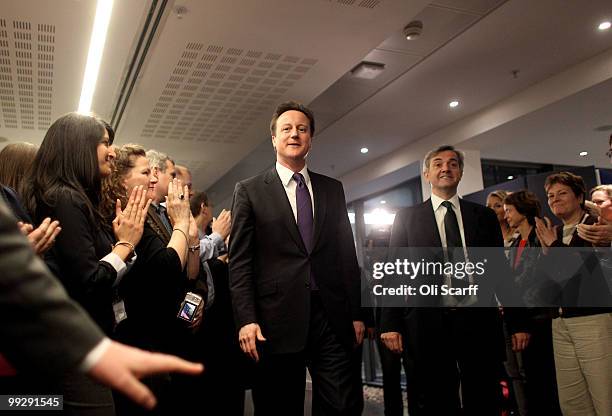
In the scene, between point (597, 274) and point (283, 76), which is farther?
point (283, 76)

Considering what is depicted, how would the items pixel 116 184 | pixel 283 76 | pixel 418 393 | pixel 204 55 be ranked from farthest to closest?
pixel 283 76 < pixel 204 55 < pixel 418 393 < pixel 116 184

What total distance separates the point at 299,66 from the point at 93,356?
12.6ft

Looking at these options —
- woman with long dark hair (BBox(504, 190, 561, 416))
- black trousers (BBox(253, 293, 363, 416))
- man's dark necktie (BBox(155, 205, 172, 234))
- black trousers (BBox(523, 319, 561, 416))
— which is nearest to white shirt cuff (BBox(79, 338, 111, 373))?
black trousers (BBox(253, 293, 363, 416))

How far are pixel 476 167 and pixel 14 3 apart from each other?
5.58m

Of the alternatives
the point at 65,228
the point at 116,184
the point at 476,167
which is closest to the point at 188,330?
the point at 116,184

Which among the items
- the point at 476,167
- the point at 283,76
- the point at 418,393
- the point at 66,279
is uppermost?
the point at 283,76

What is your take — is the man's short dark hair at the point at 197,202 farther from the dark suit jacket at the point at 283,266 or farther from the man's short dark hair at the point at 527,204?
the man's short dark hair at the point at 527,204

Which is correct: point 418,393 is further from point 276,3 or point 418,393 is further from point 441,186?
point 276,3

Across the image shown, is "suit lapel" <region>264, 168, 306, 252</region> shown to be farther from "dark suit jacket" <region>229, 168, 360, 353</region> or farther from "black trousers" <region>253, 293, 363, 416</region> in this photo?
"black trousers" <region>253, 293, 363, 416</region>

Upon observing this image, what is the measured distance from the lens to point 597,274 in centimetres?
264

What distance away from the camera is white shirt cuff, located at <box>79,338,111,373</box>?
0.62m

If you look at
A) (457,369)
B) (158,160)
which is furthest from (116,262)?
(457,369)

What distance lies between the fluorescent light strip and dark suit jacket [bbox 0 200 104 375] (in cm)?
326

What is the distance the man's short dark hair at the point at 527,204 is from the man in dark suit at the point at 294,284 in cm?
176
